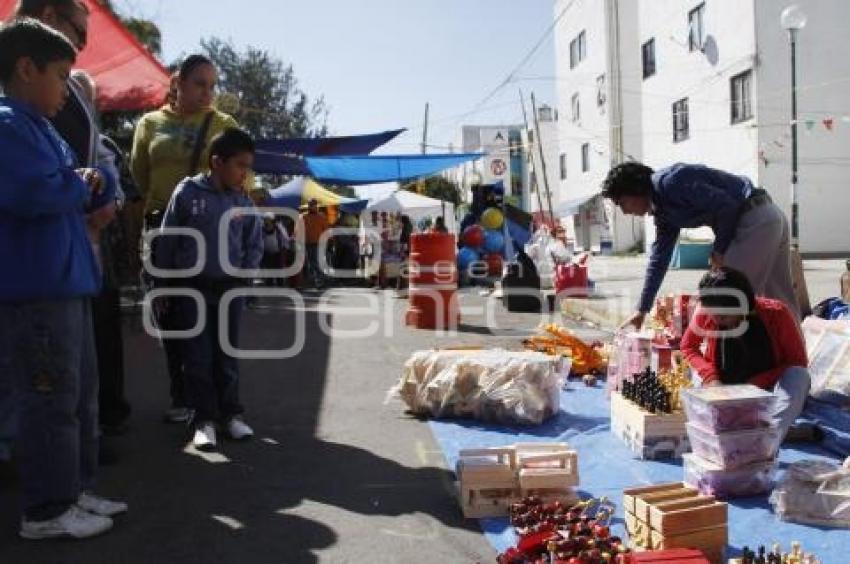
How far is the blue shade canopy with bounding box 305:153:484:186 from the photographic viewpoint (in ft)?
51.9

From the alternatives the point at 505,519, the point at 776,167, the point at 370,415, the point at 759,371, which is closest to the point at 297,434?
the point at 370,415

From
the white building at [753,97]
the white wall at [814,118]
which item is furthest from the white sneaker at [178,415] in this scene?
the white wall at [814,118]

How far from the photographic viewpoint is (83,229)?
3412 mm

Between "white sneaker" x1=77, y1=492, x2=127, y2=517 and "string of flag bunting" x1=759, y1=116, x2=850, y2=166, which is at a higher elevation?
"string of flag bunting" x1=759, y1=116, x2=850, y2=166

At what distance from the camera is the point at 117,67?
21.2ft

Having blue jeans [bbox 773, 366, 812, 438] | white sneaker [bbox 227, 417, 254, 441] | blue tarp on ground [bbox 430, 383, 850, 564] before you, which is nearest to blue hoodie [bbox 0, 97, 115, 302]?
white sneaker [bbox 227, 417, 254, 441]

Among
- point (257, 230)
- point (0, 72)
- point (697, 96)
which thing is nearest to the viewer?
point (0, 72)

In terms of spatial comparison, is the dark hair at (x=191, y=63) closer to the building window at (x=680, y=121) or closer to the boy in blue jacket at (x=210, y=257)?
the boy in blue jacket at (x=210, y=257)

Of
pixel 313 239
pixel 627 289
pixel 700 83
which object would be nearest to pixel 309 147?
pixel 313 239

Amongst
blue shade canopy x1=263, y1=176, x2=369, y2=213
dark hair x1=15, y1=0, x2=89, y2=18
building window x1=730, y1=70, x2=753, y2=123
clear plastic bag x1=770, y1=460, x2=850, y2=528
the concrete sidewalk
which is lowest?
clear plastic bag x1=770, y1=460, x2=850, y2=528

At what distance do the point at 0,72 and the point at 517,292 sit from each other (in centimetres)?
963

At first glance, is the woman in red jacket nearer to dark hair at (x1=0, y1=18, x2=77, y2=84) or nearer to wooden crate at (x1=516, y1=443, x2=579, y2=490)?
wooden crate at (x1=516, y1=443, x2=579, y2=490)

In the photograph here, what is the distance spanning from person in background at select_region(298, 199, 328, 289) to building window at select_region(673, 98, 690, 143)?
46.9ft

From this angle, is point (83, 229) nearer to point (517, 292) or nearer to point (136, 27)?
point (517, 292)
